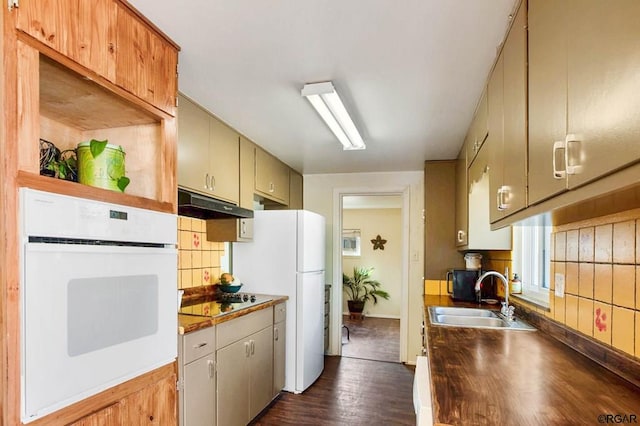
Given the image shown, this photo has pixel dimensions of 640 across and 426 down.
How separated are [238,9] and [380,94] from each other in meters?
1.00

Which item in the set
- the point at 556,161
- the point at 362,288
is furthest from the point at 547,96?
the point at 362,288

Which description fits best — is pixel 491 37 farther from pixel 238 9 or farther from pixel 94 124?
pixel 94 124

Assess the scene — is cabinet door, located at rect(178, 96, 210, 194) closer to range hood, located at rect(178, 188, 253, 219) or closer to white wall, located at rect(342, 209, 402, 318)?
range hood, located at rect(178, 188, 253, 219)

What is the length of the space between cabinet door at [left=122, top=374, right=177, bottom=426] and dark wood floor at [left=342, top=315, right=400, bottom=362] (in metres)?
3.19

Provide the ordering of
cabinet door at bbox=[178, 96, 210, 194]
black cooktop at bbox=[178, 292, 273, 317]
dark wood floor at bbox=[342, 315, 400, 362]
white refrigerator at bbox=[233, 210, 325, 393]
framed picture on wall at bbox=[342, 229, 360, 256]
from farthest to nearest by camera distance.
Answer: framed picture on wall at bbox=[342, 229, 360, 256]
dark wood floor at bbox=[342, 315, 400, 362]
white refrigerator at bbox=[233, 210, 325, 393]
black cooktop at bbox=[178, 292, 273, 317]
cabinet door at bbox=[178, 96, 210, 194]

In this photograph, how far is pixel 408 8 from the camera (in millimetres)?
1377

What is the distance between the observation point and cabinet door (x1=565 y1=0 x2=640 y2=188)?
0.65 meters

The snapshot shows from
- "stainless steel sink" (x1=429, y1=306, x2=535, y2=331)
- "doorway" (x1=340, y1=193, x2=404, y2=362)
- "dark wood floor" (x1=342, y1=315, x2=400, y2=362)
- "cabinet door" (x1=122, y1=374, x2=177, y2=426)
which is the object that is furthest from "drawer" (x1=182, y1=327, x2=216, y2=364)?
"doorway" (x1=340, y1=193, x2=404, y2=362)

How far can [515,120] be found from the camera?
4.55 ft

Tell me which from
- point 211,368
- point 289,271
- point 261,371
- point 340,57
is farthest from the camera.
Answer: point 289,271

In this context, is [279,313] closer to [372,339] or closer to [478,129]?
[478,129]

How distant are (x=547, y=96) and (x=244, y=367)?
2430 millimetres

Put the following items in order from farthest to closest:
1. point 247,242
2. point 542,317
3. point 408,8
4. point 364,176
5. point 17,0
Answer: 1. point 364,176
2. point 247,242
3. point 542,317
4. point 408,8
5. point 17,0

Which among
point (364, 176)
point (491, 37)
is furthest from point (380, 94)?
point (364, 176)
